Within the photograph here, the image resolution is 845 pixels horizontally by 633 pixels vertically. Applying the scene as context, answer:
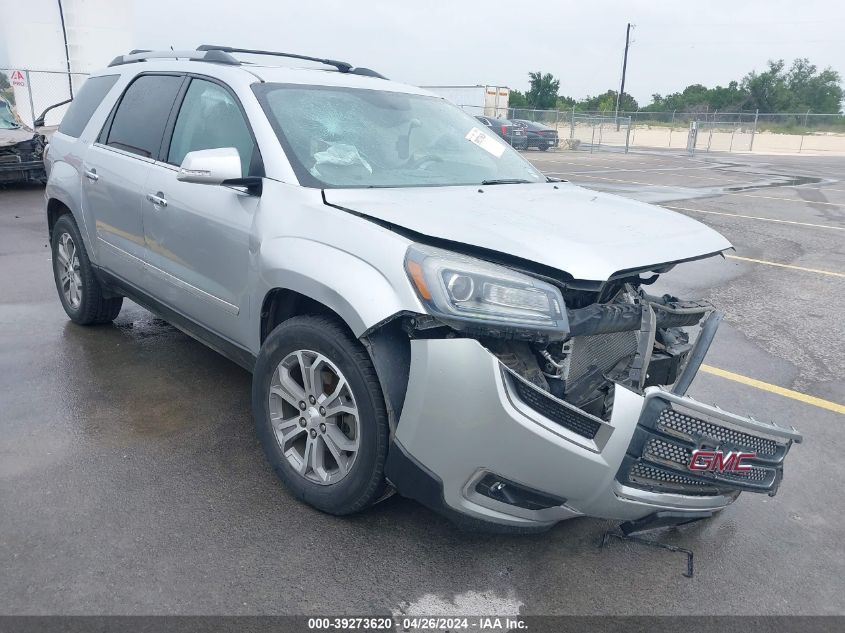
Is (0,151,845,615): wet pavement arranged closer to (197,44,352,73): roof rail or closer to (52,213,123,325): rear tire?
(52,213,123,325): rear tire

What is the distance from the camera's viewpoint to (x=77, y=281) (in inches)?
206

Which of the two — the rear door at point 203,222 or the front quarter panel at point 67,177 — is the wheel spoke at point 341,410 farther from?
the front quarter panel at point 67,177

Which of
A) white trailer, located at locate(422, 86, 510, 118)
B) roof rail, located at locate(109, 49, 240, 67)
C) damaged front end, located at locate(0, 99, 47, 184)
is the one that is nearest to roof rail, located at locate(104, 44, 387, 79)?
roof rail, located at locate(109, 49, 240, 67)

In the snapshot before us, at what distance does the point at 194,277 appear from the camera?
12.2ft

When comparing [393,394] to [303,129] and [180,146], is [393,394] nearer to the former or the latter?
[303,129]

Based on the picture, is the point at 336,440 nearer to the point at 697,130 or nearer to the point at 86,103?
the point at 86,103

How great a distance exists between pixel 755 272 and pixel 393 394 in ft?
22.4

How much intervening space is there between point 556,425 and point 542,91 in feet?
211

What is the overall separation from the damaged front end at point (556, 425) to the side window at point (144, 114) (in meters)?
2.33

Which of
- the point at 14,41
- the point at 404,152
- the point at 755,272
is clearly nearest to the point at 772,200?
the point at 755,272

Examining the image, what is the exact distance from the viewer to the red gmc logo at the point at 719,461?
8.27ft

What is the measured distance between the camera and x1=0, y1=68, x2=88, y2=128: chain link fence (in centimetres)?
2131

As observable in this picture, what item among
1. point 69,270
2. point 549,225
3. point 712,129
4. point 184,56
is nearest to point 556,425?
point 549,225

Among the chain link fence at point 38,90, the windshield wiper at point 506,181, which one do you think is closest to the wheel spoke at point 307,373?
the windshield wiper at point 506,181
